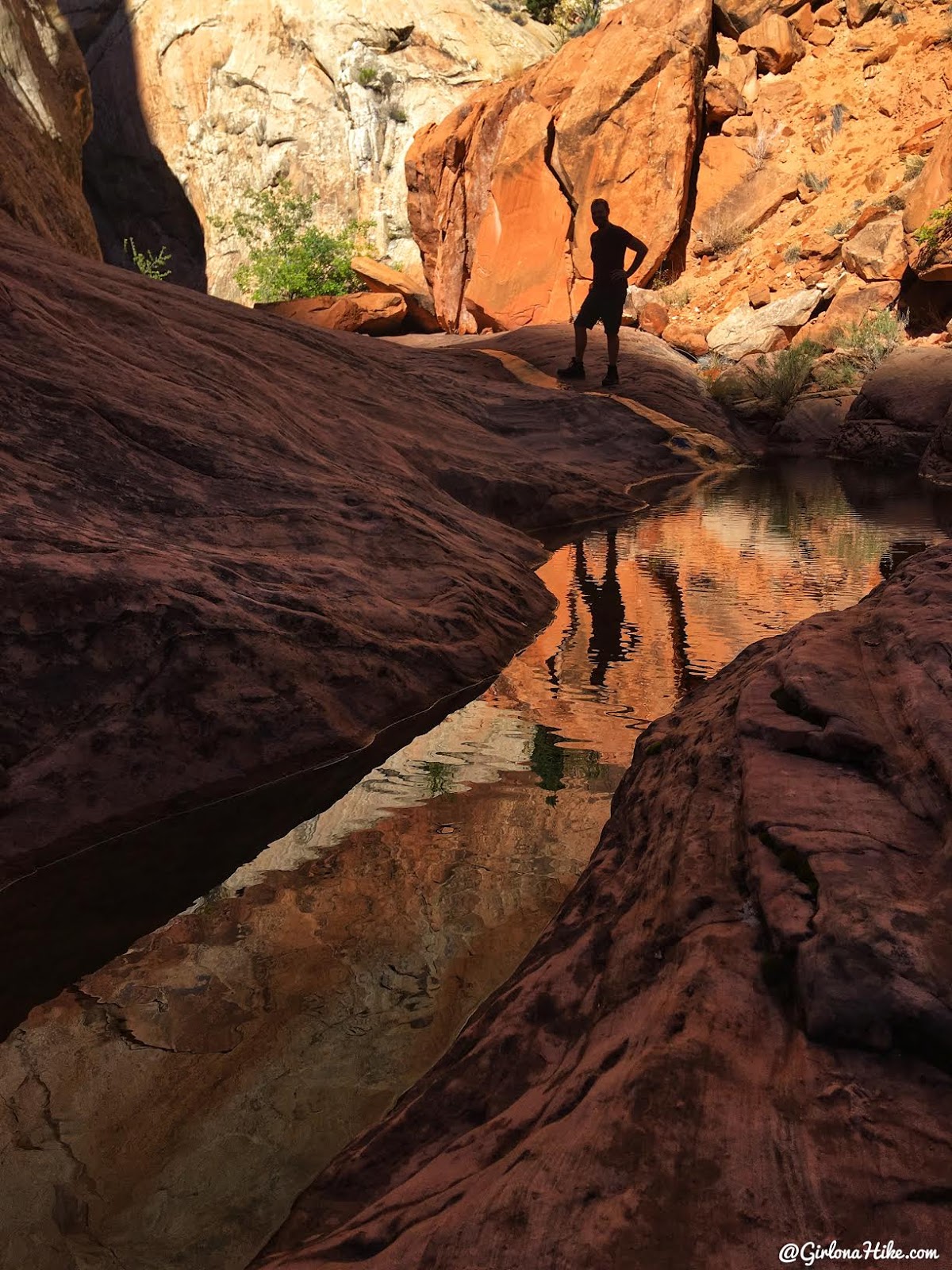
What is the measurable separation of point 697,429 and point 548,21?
92.2 feet

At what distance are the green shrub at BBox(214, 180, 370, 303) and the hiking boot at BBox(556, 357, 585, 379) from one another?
15.2 metres

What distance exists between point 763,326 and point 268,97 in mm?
22638

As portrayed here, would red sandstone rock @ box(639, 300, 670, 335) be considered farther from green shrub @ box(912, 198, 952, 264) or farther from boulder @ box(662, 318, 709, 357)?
green shrub @ box(912, 198, 952, 264)

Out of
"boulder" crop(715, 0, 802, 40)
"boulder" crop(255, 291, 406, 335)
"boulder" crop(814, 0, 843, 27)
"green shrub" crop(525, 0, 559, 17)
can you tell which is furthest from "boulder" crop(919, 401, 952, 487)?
"green shrub" crop(525, 0, 559, 17)

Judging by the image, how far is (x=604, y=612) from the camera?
453cm

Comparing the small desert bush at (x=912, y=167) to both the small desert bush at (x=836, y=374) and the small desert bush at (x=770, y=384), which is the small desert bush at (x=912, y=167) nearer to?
the small desert bush at (x=770, y=384)

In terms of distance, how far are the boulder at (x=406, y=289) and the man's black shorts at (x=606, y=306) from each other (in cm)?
1174

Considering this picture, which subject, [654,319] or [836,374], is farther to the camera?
[654,319]

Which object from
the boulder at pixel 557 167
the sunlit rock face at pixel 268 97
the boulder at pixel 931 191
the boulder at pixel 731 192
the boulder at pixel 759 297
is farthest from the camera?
the sunlit rock face at pixel 268 97

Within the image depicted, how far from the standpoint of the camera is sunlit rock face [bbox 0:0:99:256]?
22.8ft

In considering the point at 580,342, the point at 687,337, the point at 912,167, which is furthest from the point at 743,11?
the point at 580,342

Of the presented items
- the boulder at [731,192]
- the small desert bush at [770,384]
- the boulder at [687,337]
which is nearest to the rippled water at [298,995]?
the small desert bush at [770,384]

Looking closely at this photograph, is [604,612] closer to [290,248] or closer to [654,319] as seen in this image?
[654,319]

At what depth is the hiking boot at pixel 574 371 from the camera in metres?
11.4
